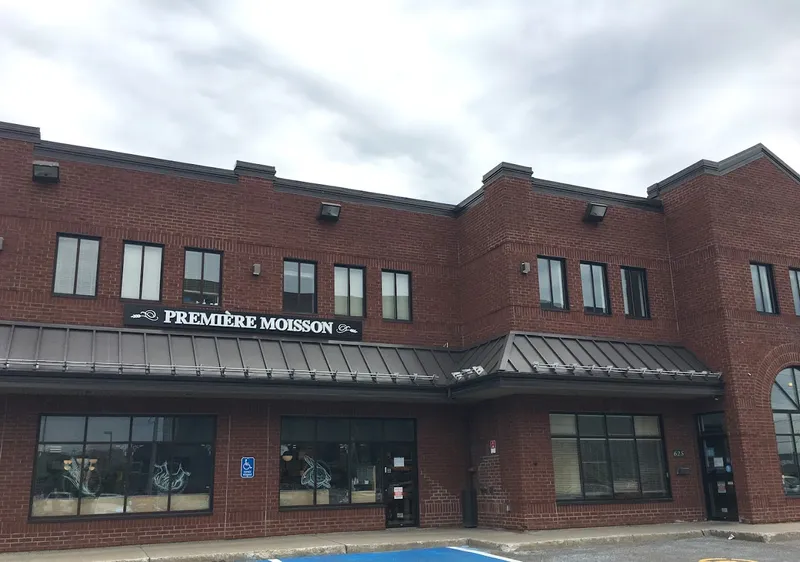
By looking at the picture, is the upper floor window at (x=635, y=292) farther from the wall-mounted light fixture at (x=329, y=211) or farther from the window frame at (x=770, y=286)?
the wall-mounted light fixture at (x=329, y=211)

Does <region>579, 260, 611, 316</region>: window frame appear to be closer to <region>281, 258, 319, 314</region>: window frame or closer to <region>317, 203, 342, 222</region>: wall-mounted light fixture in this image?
<region>317, 203, 342, 222</region>: wall-mounted light fixture

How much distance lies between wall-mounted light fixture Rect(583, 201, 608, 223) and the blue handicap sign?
35.5 feet

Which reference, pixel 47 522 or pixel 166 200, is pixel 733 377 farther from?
pixel 47 522

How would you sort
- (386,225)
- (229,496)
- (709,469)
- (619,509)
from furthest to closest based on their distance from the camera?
(386,225) → (709,469) → (619,509) → (229,496)

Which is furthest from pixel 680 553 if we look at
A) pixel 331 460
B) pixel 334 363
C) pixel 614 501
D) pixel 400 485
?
pixel 334 363

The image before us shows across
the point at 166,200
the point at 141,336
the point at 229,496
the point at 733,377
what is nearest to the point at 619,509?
the point at 733,377

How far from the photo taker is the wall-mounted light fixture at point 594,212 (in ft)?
Answer: 64.7

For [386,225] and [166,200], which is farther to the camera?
[386,225]

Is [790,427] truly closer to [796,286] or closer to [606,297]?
[796,286]

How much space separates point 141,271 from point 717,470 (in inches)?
596

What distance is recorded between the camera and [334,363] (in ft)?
57.0

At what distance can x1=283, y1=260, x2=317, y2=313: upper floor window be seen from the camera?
18.5 meters

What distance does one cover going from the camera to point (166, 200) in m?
17.7

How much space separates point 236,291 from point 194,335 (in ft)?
5.31
